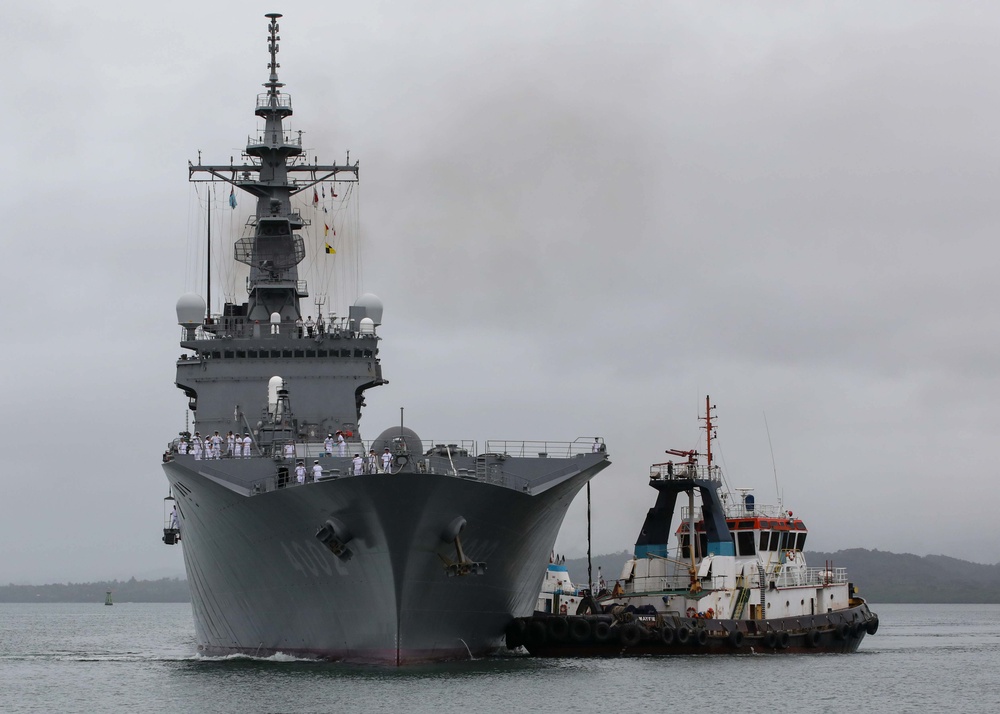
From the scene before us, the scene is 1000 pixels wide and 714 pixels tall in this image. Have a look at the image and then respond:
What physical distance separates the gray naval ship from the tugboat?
7.42 ft

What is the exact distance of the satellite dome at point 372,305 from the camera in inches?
1642

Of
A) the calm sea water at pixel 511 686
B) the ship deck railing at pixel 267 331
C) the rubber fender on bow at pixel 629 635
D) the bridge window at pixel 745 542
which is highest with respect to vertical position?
the ship deck railing at pixel 267 331

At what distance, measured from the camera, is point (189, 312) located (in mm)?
41875

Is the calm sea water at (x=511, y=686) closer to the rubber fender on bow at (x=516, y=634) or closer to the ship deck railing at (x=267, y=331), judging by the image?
the rubber fender on bow at (x=516, y=634)

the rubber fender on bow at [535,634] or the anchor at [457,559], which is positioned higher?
the anchor at [457,559]

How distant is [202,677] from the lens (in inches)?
1276

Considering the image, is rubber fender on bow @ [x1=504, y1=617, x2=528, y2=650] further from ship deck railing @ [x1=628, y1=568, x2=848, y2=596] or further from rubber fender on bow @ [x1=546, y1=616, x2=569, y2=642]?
ship deck railing @ [x1=628, y1=568, x2=848, y2=596]

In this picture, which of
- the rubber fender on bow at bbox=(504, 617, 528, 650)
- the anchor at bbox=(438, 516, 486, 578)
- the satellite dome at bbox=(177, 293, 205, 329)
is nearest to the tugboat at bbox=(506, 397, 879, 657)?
the rubber fender on bow at bbox=(504, 617, 528, 650)

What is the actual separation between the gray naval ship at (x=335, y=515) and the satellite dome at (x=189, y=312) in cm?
111

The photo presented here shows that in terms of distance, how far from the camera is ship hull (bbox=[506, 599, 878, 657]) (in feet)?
120

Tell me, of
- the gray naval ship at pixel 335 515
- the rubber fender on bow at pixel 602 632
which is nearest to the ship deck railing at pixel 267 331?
the gray naval ship at pixel 335 515

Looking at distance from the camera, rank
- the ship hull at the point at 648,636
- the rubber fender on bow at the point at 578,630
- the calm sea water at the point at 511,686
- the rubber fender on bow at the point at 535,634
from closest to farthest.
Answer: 1. the calm sea water at the point at 511,686
2. the rubber fender on bow at the point at 535,634
3. the ship hull at the point at 648,636
4. the rubber fender on bow at the point at 578,630

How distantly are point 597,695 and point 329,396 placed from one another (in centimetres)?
1396

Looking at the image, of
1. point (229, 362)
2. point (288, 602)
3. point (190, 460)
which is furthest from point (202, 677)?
point (229, 362)
